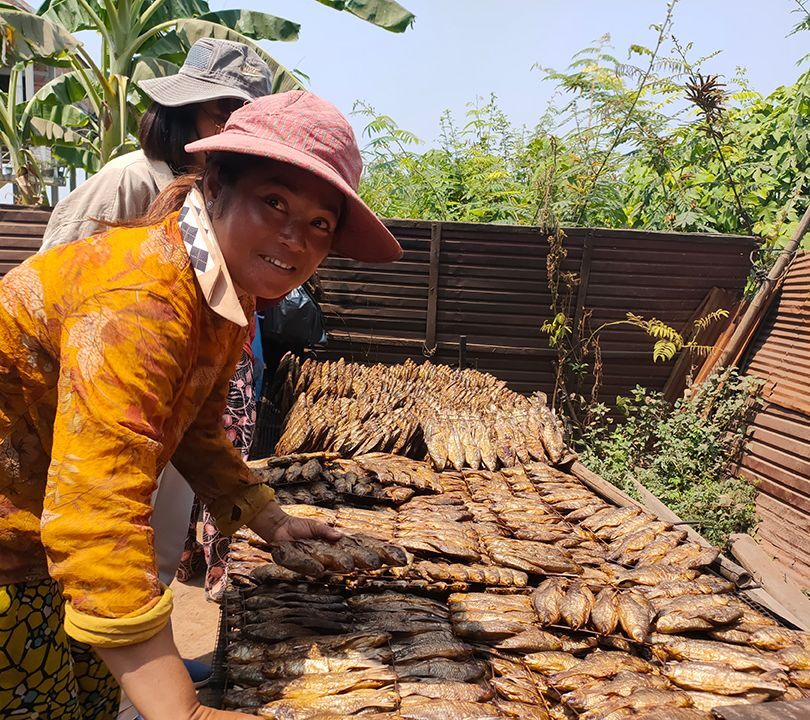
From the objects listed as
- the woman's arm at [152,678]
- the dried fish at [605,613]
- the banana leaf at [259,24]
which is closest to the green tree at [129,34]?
the banana leaf at [259,24]

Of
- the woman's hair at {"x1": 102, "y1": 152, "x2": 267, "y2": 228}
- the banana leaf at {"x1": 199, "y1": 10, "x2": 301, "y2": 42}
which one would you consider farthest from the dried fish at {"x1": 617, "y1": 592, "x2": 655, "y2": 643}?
the banana leaf at {"x1": 199, "y1": 10, "x2": 301, "y2": 42}

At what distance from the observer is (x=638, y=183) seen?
11984 mm

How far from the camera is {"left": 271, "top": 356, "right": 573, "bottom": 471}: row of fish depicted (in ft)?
16.8

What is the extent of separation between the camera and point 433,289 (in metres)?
8.19

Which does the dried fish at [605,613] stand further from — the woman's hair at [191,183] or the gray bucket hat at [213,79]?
the gray bucket hat at [213,79]

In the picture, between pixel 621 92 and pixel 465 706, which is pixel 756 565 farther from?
pixel 621 92

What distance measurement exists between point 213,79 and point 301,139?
2.11m

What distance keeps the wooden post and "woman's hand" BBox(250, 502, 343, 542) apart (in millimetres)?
5675

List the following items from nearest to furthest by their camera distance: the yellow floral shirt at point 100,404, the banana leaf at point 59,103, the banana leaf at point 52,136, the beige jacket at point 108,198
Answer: the yellow floral shirt at point 100,404, the beige jacket at point 108,198, the banana leaf at point 59,103, the banana leaf at point 52,136

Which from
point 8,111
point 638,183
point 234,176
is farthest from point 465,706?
point 8,111

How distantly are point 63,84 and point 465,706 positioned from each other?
43.7 ft

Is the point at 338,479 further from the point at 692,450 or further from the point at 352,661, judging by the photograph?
the point at 692,450

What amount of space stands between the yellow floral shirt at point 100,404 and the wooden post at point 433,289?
640 cm

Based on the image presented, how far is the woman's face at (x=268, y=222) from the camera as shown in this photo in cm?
171
